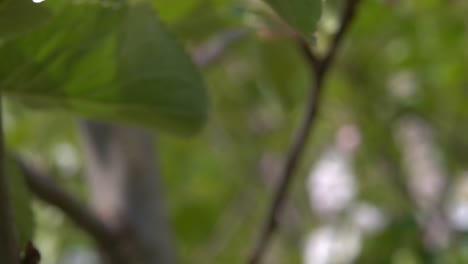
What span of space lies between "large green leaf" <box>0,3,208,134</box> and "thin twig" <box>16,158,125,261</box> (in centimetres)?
18

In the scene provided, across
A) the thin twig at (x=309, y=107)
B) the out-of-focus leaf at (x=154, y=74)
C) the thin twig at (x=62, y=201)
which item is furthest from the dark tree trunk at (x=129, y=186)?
the out-of-focus leaf at (x=154, y=74)

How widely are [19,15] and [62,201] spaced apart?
0.96ft

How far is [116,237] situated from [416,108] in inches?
16.0

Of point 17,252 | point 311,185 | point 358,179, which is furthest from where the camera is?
point 311,185

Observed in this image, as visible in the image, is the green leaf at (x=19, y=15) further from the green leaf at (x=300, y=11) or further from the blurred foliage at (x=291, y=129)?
the blurred foliage at (x=291, y=129)

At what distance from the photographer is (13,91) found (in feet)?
0.83

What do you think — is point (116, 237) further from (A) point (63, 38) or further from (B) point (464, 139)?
(B) point (464, 139)

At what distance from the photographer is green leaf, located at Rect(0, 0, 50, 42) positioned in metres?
0.19

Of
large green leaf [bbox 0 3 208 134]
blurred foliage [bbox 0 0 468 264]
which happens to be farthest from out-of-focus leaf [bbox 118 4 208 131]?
blurred foliage [bbox 0 0 468 264]

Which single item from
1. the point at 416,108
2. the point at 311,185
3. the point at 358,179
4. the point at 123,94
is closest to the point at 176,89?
the point at 123,94

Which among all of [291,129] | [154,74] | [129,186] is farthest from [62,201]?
[291,129]

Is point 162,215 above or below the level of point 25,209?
below

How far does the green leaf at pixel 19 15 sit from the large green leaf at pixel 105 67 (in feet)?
0.13

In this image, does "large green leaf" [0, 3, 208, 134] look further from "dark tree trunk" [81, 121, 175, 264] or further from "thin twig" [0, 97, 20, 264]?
"dark tree trunk" [81, 121, 175, 264]
